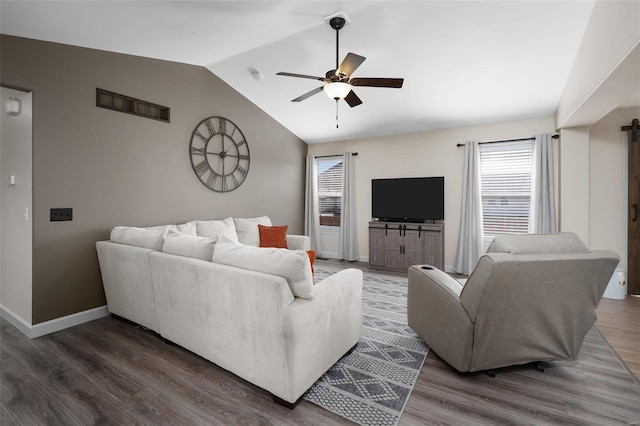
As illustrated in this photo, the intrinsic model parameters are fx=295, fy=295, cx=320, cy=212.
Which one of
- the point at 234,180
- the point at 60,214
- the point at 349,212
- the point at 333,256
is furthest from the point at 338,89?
the point at 333,256

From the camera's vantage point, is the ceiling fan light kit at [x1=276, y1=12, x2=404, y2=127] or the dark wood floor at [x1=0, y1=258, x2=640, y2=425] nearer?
the dark wood floor at [x1=0, y1=258, x2=640, y2=425]

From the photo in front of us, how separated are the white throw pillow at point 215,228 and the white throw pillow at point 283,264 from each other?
194cm

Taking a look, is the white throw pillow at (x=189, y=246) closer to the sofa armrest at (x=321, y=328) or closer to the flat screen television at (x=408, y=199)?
the sofa armrest at (x=321, y=328)

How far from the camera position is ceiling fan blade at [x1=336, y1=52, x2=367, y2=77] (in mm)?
2449

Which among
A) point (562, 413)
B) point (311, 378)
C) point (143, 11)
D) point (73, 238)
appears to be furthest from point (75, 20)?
point (562, 413)

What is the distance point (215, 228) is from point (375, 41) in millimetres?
3024

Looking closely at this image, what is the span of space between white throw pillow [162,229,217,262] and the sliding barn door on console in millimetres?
5158

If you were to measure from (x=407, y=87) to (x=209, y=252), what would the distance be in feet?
11.2

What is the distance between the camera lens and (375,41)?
10.7 ft

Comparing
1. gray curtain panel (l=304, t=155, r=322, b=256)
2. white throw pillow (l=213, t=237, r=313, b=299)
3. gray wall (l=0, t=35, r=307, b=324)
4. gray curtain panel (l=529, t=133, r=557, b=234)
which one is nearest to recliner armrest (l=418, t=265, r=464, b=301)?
white throw pillow (l=213, t=237, r=313, b=299)

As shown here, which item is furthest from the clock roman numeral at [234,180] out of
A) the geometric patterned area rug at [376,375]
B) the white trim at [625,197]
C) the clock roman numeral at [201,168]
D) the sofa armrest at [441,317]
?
the white trim at [625,197]

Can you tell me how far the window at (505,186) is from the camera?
180 inches

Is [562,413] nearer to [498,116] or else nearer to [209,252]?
[209,252]

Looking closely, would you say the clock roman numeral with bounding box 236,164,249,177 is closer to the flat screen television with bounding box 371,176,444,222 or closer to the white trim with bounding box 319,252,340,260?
the flat screen television with bounding box 371,176,444,222
